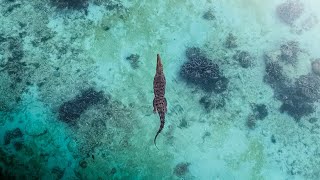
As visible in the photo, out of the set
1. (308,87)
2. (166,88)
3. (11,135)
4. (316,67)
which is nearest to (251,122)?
(308,87)

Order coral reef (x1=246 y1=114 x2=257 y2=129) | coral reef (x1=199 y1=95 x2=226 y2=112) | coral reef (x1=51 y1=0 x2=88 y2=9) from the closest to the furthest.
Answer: coral reef (x1=246 y1=114 x2=257 y2=129)
coral reef (x1=199 y1=95 x2=226 y2=112)
coral reef (x1=51 y1=0 x2=88 y2=9)

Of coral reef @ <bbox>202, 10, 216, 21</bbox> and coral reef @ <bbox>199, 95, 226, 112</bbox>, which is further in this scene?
coral reef @ <bbox>202, 10, 216, 21</bbox>

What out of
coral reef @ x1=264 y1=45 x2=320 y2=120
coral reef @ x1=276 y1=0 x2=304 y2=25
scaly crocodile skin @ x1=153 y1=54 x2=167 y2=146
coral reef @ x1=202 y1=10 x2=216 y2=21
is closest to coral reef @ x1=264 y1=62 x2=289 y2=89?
coral reef @ x1=264 y1=45 x2=320 y2=120

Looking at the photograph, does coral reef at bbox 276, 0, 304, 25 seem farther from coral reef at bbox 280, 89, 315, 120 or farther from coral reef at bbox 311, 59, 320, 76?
coral reef at bbox 280, 89, 315, 120

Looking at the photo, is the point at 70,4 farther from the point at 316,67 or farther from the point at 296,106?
the point at 316,67

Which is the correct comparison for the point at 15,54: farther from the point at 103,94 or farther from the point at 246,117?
the point at 246,117

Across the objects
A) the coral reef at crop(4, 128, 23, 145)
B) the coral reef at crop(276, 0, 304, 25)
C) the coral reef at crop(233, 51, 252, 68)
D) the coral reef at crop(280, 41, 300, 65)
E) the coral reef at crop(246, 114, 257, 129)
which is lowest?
the coral reef at crop(4, 128, 23, 145)
